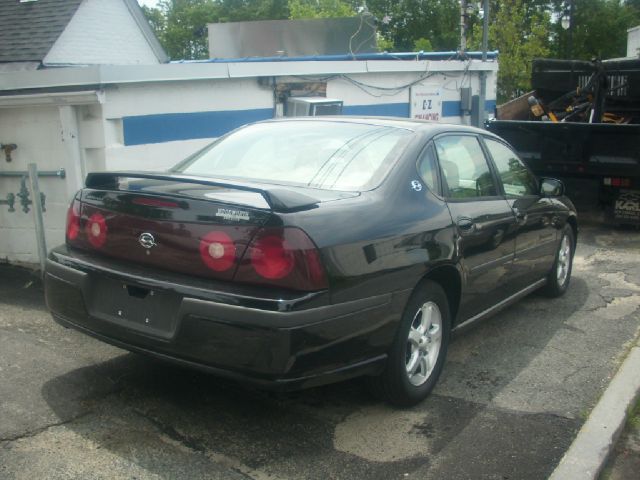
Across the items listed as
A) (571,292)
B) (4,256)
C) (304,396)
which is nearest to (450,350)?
(304,396)

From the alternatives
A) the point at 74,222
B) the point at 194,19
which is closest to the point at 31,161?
the point at 74,222

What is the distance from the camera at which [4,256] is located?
7.29m

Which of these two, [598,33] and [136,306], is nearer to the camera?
[136,306]

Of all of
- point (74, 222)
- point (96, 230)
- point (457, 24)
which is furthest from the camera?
point (457, 24)

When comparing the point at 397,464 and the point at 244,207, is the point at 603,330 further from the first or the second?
the point at 244,207

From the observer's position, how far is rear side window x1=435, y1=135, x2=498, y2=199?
14.5 ft

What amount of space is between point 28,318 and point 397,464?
10.7 ft

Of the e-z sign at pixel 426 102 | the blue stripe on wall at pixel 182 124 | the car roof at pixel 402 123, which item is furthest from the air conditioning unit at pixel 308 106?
the car roof at pixel 402 123

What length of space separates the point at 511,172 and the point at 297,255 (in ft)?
8.80

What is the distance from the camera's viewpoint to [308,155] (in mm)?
4207

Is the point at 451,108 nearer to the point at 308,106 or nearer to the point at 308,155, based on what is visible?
the point at 308,106

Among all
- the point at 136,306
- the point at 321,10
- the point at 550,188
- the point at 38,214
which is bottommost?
the point at 38,214

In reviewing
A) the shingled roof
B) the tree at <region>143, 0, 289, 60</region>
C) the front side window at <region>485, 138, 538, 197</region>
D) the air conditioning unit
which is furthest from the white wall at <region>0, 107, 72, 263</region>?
the tree at <region>143, 0, 289, 60</region>

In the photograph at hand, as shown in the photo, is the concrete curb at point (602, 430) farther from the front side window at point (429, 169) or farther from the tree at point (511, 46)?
the tree at point (511, 46)
